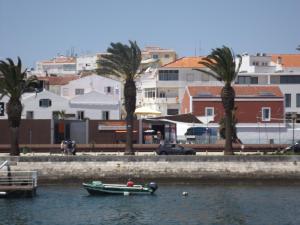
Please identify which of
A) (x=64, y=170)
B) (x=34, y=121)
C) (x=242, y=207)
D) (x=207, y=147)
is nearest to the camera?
(x=242, y=207)

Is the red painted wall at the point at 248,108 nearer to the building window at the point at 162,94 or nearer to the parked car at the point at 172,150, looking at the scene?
the building window at the point at 162,94

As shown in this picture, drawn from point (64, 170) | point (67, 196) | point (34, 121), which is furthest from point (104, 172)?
point (34, 121)

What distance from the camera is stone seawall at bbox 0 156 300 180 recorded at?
7275 centimetres

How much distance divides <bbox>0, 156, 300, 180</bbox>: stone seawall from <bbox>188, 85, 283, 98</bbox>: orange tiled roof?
39.8 m

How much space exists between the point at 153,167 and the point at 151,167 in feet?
0.61

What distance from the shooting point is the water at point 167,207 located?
51.3m

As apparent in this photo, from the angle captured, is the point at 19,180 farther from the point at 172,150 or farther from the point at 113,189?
the point at 172,150

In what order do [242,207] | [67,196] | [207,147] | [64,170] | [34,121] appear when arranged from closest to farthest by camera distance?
1. [242,207]
2. [67,196]
3. [64,170]
4. [207,147]
5. [34,121]

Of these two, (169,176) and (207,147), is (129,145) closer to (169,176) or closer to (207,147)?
(169,176)

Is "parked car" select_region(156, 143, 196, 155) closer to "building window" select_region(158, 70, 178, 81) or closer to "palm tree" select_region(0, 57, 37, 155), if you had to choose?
"palm tree" select_region(0, 57, 37, 155)

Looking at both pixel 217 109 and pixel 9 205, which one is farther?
pixel 217 109

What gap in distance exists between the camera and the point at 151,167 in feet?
239

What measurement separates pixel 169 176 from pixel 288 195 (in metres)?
13.2

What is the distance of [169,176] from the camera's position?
73.0m
